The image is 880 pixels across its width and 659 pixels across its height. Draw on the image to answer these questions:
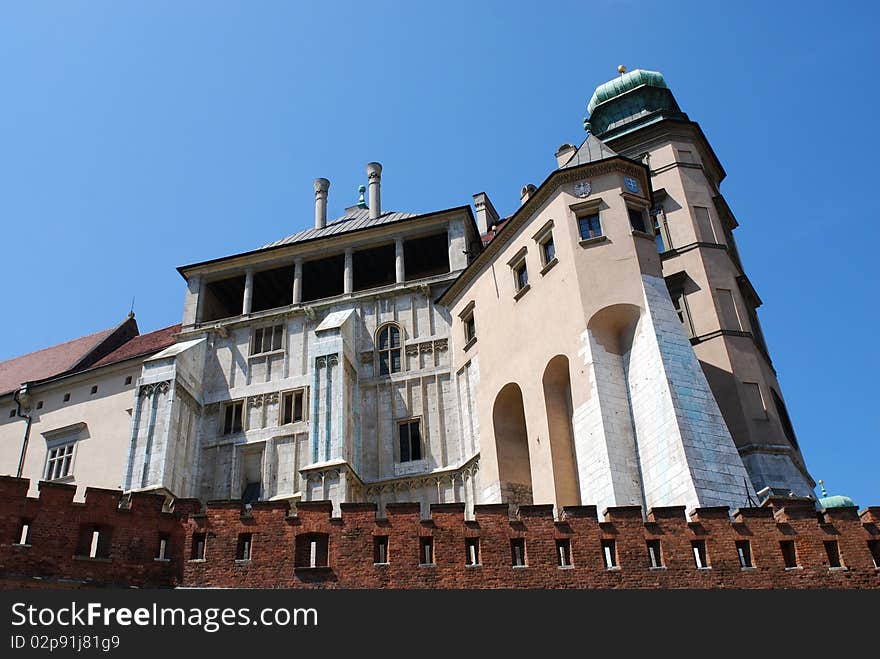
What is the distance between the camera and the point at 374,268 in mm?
43031

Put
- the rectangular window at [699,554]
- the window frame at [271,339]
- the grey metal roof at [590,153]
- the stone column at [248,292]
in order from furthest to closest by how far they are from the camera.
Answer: the stone column at [248,292], the window frame at [271,339], the grey metal roof at [590,153], the rectangular window at [699,554]

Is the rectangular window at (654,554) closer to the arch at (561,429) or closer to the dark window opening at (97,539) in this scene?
the arch at (561,429)

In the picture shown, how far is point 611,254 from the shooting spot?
27703 mm

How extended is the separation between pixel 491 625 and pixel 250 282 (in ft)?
86.7

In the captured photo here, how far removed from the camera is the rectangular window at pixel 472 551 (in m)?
20.3

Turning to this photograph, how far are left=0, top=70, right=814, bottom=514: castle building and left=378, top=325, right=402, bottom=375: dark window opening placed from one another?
6cm

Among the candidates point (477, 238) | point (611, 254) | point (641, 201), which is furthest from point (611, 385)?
point (477, 238)

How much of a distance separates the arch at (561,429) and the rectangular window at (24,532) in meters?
13.0

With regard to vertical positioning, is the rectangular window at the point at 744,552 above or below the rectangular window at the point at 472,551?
below

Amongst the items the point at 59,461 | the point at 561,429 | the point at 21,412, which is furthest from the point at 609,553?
the point at 21,412

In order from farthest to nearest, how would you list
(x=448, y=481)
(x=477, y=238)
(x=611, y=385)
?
(x=477, y=238) < (x=448, y=481) < (x=611, y=385)

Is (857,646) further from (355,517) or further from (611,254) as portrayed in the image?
(611,254)

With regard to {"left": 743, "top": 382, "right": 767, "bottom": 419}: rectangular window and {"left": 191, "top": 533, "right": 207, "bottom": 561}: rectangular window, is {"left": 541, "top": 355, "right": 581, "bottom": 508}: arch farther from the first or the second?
{"left": 191, "top": 533, "right": 207, "bottom": 561}: rectangular window

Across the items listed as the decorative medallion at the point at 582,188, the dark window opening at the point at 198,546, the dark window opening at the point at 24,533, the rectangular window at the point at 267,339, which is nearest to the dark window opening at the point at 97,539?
the dark window opening at the point at 24,533
